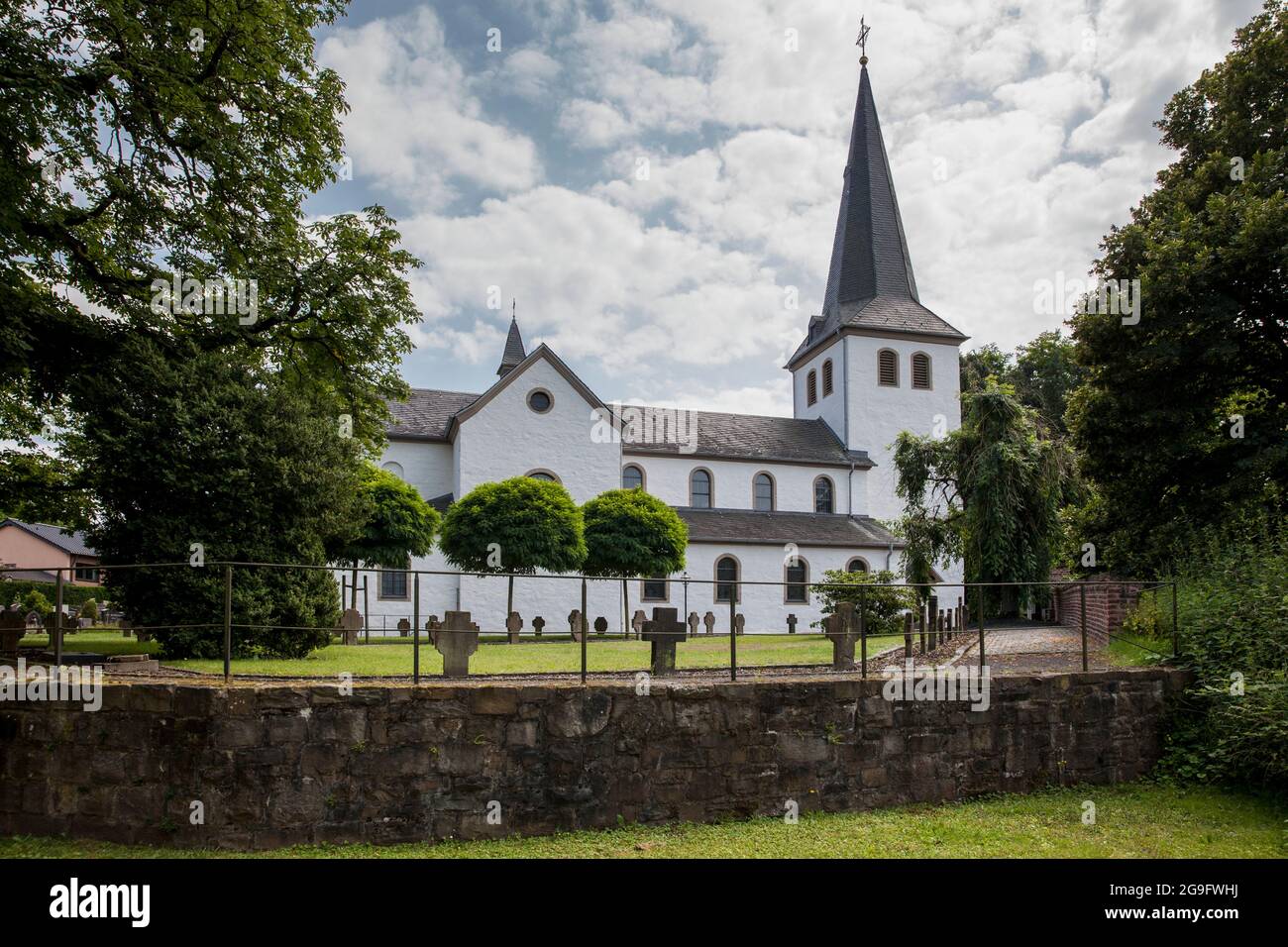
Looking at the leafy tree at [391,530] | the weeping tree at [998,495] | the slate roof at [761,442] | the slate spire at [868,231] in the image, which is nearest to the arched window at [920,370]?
the slate spire at [868,231]

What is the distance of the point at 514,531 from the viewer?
21.5m

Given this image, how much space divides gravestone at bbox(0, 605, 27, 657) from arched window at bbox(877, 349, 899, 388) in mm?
32998

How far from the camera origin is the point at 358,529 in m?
13.3

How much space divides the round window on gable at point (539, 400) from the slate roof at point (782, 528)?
627 centimetres

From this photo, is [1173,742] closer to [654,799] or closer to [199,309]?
[654,799]

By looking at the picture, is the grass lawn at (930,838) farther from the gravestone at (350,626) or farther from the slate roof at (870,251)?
the slate roof at (870,251)

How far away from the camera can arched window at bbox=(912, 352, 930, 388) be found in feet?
122

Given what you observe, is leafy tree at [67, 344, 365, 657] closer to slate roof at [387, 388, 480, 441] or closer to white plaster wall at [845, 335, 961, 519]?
slate roof at [387, 388, 480, 441]

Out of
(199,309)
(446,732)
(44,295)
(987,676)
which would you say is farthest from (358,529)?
(987,676)

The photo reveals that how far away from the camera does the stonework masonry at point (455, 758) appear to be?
6.87 metres

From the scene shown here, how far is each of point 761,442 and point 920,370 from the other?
8.32 m

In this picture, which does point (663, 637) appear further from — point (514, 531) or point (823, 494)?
point (823, 494)

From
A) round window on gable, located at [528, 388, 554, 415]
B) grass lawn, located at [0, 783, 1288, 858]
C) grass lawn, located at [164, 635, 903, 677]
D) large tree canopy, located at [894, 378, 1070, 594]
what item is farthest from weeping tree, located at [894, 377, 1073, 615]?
round window on gable, located at [528, 388, 554, 415]

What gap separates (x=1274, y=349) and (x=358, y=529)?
49.6 ft
